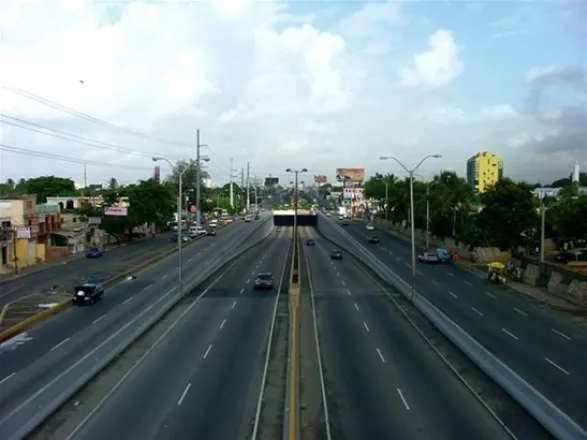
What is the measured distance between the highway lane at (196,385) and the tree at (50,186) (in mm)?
147363

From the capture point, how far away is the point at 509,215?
67.7m

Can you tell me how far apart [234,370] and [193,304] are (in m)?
16.7

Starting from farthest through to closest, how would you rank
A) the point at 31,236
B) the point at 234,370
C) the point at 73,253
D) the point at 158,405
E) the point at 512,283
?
the point at 73,253, the point at 31,236, the point at 512,283, the point at 234,370, the point at 158,405

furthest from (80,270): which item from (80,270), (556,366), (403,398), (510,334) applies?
(403,398)

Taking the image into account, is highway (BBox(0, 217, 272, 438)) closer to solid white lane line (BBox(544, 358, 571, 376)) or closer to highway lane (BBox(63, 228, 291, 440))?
highway lane (BBox(63, 228, 291, 440))

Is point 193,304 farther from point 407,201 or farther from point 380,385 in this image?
point 407,201

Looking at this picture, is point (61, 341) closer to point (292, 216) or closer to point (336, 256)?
point (336, 256)

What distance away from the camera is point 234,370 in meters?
25.2

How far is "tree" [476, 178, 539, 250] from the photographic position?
67938 millimetres

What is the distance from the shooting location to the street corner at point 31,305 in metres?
36.2

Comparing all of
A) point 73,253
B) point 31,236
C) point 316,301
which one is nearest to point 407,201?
point 73,253

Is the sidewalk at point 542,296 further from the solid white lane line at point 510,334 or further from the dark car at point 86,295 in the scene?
the dark car at point 86,295

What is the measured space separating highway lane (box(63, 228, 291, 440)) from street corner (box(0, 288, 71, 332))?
8.54 metres

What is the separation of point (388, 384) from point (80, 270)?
145 ft
